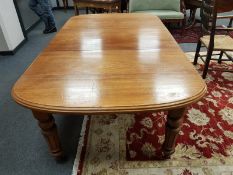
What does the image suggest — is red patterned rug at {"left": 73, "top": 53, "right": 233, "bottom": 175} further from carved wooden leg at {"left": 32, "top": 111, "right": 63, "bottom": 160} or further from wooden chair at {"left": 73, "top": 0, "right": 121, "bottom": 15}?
wooden chair at {"left": 73, "top": 0, "right": 121, "bottom": 15}

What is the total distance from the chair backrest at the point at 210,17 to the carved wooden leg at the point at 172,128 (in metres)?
1.13

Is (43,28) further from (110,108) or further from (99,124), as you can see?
(110,108)

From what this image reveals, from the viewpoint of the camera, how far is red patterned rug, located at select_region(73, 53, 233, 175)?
1190 millimetres

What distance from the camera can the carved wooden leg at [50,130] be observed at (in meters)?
0.99

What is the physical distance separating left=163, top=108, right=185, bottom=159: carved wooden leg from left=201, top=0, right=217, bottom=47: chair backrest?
1126 mm

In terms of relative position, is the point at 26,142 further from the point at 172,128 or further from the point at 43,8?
the point at 43,8

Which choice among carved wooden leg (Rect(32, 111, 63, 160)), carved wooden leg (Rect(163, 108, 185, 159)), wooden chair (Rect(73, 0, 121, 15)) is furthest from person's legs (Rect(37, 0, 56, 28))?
carved wooden leg (Rect(163, 108, 185, 159))

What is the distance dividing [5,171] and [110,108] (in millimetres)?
893

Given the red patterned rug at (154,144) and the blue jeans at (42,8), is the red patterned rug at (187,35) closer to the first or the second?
the red patterned rug at (154,144)

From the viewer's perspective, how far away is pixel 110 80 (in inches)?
39.2

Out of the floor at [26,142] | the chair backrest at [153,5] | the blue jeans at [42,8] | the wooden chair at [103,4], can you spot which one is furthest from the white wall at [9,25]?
the chair backrest at [153,5]

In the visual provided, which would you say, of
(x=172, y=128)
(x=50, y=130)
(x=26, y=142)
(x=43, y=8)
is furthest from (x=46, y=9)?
(x=172, y=128)

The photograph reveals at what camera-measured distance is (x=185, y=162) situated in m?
1.22

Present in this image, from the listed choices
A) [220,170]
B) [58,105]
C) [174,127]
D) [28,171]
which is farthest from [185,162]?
[28,171]
